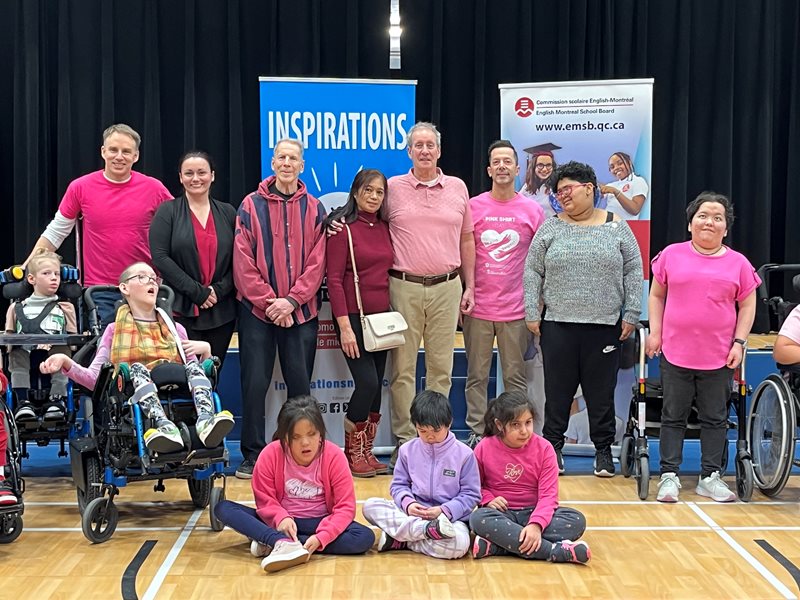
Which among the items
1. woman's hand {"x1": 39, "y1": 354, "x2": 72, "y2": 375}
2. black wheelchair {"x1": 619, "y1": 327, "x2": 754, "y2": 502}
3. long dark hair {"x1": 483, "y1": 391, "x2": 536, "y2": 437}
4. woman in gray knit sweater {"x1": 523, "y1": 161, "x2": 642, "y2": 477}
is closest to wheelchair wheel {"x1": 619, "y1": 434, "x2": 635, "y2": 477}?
black wheelchair {"x1": 619, "y1": 327, "x2": 754, "y2": 502}

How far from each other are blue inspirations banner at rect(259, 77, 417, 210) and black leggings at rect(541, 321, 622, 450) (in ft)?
4.30

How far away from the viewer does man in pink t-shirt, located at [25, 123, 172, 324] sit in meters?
4.43

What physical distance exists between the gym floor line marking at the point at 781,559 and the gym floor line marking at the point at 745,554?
0.23 feet

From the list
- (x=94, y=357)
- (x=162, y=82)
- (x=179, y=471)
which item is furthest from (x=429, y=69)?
(x=179, y=471)

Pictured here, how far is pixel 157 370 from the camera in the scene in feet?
11.9

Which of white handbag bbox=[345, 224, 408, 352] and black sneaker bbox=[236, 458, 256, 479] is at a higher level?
white handbag bbox=[345, 224, 408, 352]

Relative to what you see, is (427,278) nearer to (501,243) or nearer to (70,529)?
(501,243)

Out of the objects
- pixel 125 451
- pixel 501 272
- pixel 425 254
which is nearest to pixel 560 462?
pixel 501 272

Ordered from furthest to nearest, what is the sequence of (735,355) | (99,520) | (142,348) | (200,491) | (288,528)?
(735,355)
(200,491)
(142,348)
(99,520)
(288,528)

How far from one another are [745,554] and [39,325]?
304cm

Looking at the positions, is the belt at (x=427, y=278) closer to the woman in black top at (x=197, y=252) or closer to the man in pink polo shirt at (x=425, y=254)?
the man in pink polo shirt at (x=425, y=254)

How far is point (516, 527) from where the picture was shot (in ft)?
10.8

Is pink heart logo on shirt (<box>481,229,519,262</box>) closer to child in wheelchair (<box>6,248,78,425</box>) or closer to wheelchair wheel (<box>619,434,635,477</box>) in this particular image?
wheelchair wheel (<box>619,434,635,477</box>)

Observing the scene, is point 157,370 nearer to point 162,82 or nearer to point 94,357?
point 94,357
